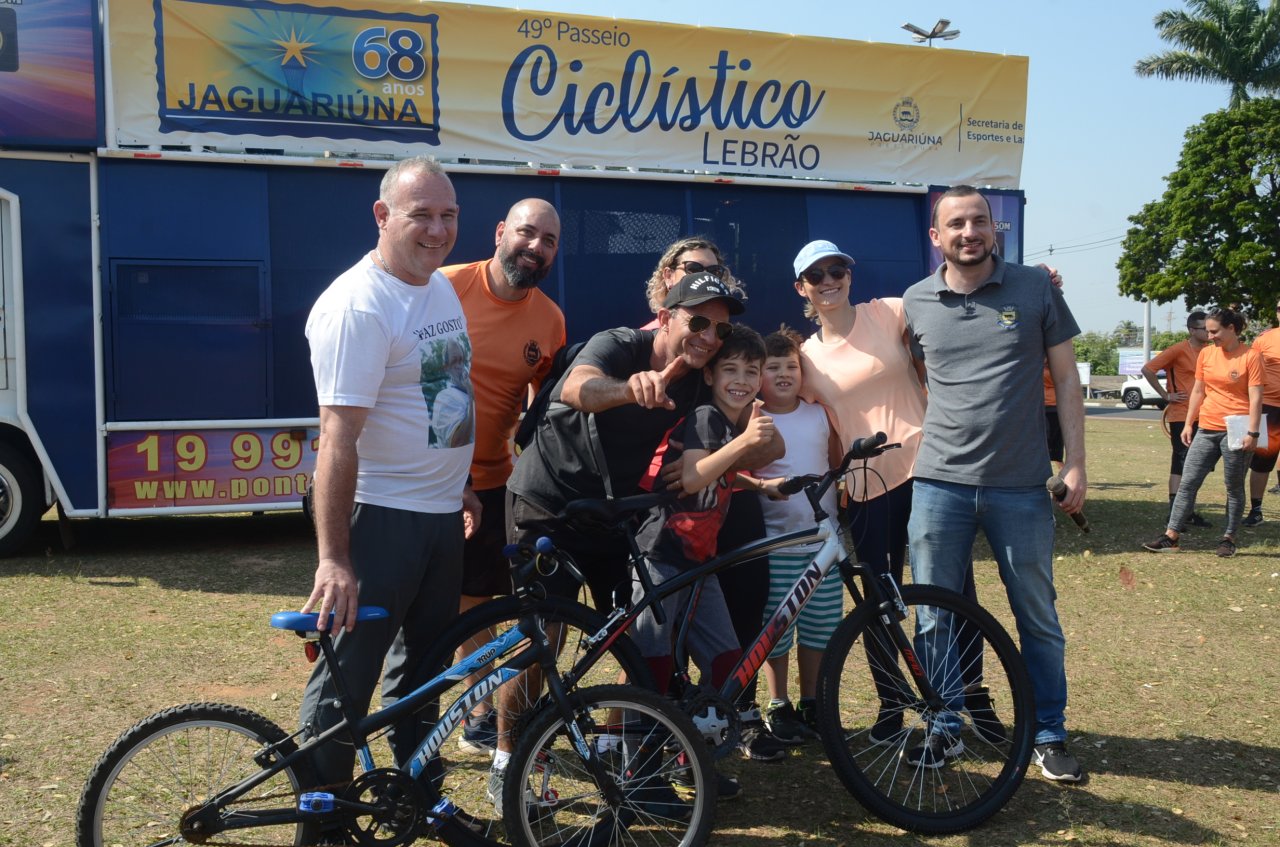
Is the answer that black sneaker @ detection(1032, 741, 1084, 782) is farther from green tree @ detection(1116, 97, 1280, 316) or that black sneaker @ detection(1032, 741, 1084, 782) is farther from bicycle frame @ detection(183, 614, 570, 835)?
green tree @ detection(1116, 97, 1280, 316)

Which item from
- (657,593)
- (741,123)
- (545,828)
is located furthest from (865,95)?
(545,828)

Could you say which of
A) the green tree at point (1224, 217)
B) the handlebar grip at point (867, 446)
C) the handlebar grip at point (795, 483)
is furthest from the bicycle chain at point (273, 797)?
the green tree at point (1224, 217)

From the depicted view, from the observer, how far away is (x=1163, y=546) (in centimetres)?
873

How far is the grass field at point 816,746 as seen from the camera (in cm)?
383

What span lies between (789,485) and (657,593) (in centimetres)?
61

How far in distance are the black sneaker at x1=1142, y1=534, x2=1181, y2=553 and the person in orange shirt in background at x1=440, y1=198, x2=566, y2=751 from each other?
613 cm

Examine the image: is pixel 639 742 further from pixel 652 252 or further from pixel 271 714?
pixel 652 252

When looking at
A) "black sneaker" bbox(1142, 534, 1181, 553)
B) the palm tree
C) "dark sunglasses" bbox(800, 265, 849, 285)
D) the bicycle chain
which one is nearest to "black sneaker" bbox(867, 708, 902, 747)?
"dark sunglasses" bbox(800, 265, 849, 285)

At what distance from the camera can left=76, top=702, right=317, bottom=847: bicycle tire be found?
Result: 9.70 feet

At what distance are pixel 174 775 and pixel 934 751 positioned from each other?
2.52m

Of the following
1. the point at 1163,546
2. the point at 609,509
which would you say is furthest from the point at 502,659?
the point at 1163,546

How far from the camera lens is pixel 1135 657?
19.1ft

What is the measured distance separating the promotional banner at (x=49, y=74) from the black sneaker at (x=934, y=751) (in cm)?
667

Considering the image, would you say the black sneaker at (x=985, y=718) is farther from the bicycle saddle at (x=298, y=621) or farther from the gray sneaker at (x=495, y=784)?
the bicycle saddle at (x=298, y=621)
